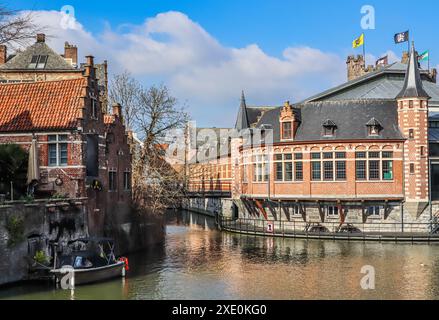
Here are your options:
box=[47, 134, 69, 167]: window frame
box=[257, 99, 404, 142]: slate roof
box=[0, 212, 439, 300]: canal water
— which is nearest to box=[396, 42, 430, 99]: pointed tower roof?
box=[257, 99, 404, 142]: slate roof

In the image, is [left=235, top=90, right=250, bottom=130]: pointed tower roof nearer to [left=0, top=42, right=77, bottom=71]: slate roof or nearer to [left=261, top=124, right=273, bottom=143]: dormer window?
[left=261, top=124, right=273, bottom=143]: dormer window

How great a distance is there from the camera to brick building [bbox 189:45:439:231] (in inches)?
1740

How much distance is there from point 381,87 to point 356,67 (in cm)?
2671

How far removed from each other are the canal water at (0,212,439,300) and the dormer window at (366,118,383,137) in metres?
9.64

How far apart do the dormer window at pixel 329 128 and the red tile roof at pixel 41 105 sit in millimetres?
20993

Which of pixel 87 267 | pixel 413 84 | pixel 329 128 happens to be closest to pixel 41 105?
pixel 87 267

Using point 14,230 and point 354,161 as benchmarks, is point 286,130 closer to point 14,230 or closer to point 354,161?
point 354,161

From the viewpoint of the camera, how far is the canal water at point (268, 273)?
24219 mm

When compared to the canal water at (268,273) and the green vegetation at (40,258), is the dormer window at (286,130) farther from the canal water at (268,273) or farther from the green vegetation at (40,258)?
the green vegetation at (40,258)

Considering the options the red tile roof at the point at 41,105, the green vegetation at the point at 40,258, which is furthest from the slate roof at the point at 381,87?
the green vegetation at the point at 40,258

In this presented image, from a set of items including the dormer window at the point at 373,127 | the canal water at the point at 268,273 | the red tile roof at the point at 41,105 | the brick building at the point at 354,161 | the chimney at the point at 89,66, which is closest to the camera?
the canal water at the point at 268,273
